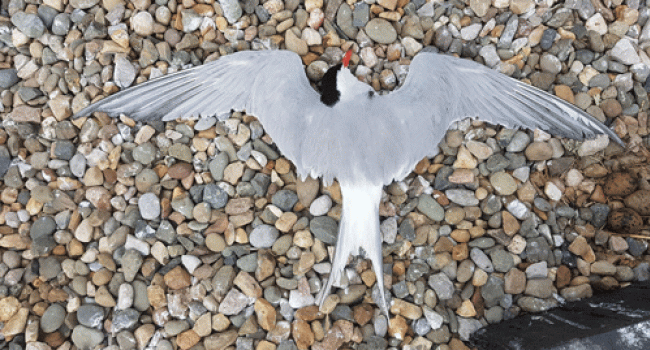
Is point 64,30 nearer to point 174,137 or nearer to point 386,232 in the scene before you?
point 174,137

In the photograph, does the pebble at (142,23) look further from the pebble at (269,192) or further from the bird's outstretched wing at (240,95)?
the bird's outstretched wing at (240,95)

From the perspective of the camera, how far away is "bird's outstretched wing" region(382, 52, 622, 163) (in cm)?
119

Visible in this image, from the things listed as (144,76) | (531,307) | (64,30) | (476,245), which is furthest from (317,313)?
(64,30)

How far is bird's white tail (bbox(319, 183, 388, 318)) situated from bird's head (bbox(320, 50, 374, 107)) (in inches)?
11.4

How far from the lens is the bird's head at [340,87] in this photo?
4.06 feet

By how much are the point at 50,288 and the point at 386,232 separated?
123 centimetres

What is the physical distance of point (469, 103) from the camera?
1.29 m

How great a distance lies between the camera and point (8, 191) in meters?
1.39

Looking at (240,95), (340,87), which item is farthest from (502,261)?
(240,95)

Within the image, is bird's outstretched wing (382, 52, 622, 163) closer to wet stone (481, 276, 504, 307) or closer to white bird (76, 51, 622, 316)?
white bird (76, 51, 622, 316)

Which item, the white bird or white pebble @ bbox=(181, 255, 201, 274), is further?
white pebble @ bbox=(181, 255, 201, 274)

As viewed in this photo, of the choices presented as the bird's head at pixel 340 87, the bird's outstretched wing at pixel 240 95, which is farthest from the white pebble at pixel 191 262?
the bird's head at pixel 340 87

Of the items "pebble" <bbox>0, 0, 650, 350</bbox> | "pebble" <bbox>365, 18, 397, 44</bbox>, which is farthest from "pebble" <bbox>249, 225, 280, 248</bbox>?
"pebble" <bbox>365, 18, 397, 44</bbox>

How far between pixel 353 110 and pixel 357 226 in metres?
0.38
